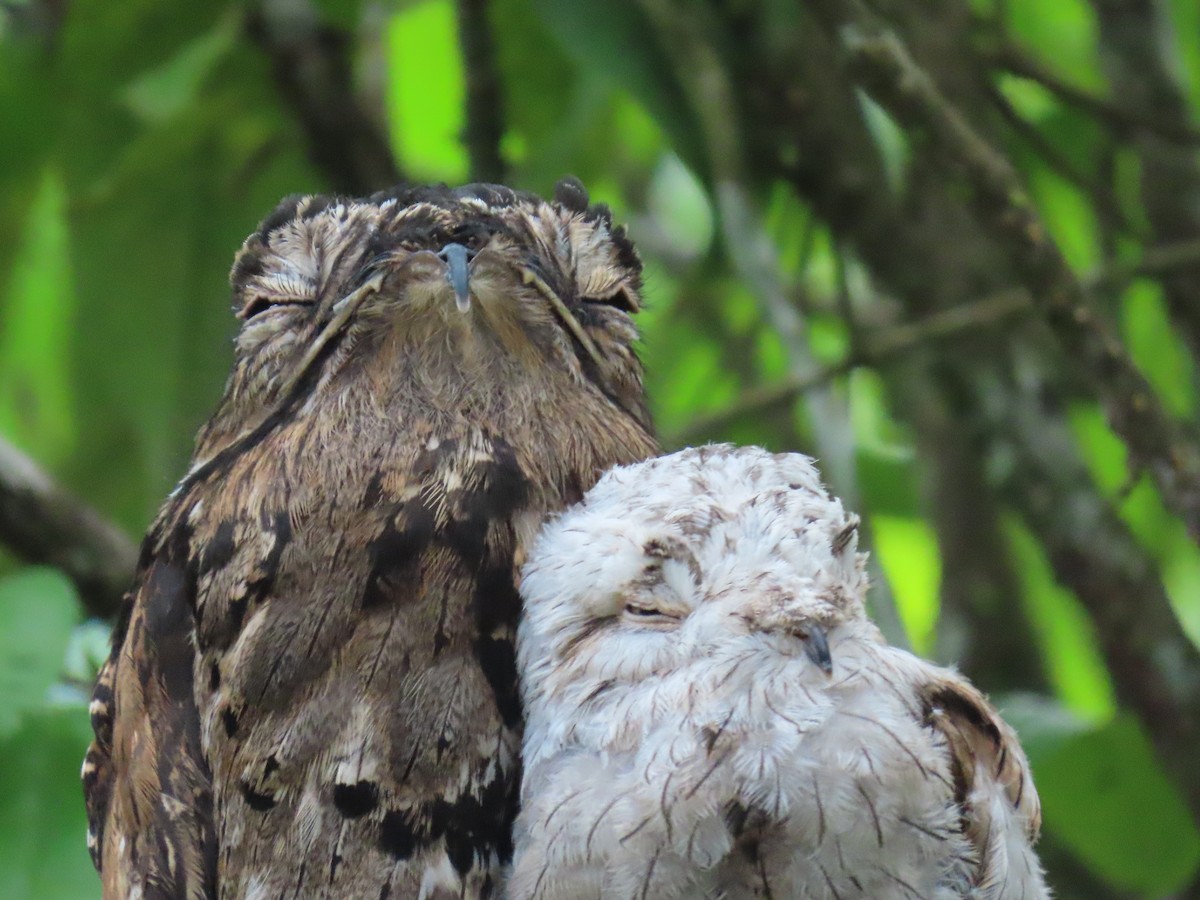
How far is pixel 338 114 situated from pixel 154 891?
2.15 metres

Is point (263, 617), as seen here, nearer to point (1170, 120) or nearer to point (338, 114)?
point (338, 114)

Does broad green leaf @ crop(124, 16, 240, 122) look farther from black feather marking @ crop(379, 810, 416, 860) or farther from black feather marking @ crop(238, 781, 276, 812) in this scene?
black feather marking @ crop(379, 810, 416, 860)

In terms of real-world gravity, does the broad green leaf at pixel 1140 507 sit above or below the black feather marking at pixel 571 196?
below

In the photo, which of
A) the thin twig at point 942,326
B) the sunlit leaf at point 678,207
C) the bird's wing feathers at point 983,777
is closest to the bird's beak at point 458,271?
the bird's wing feathers at point 983,777

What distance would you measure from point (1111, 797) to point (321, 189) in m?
2.13

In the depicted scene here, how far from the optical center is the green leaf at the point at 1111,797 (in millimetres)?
2738

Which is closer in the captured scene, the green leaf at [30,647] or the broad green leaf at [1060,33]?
the green leaf at [30,647]

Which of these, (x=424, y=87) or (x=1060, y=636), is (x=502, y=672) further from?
(x=424, y=87)

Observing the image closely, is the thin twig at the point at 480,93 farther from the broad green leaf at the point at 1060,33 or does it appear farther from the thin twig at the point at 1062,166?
the broad green leaf at the point at 1060,33

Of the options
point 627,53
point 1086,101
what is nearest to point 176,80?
point 627,53

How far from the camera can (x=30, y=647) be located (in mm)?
2402

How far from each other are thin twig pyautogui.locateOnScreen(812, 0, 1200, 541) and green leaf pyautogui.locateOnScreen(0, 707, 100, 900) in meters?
1.55

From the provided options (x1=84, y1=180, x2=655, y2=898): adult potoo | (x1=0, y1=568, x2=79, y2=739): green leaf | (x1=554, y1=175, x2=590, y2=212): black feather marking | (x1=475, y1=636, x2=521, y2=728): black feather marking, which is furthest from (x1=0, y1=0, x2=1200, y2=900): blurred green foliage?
(x1=475, y1=636, x2=521, y2=728): black feather marking

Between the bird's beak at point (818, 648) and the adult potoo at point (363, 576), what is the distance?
38 centimetres
